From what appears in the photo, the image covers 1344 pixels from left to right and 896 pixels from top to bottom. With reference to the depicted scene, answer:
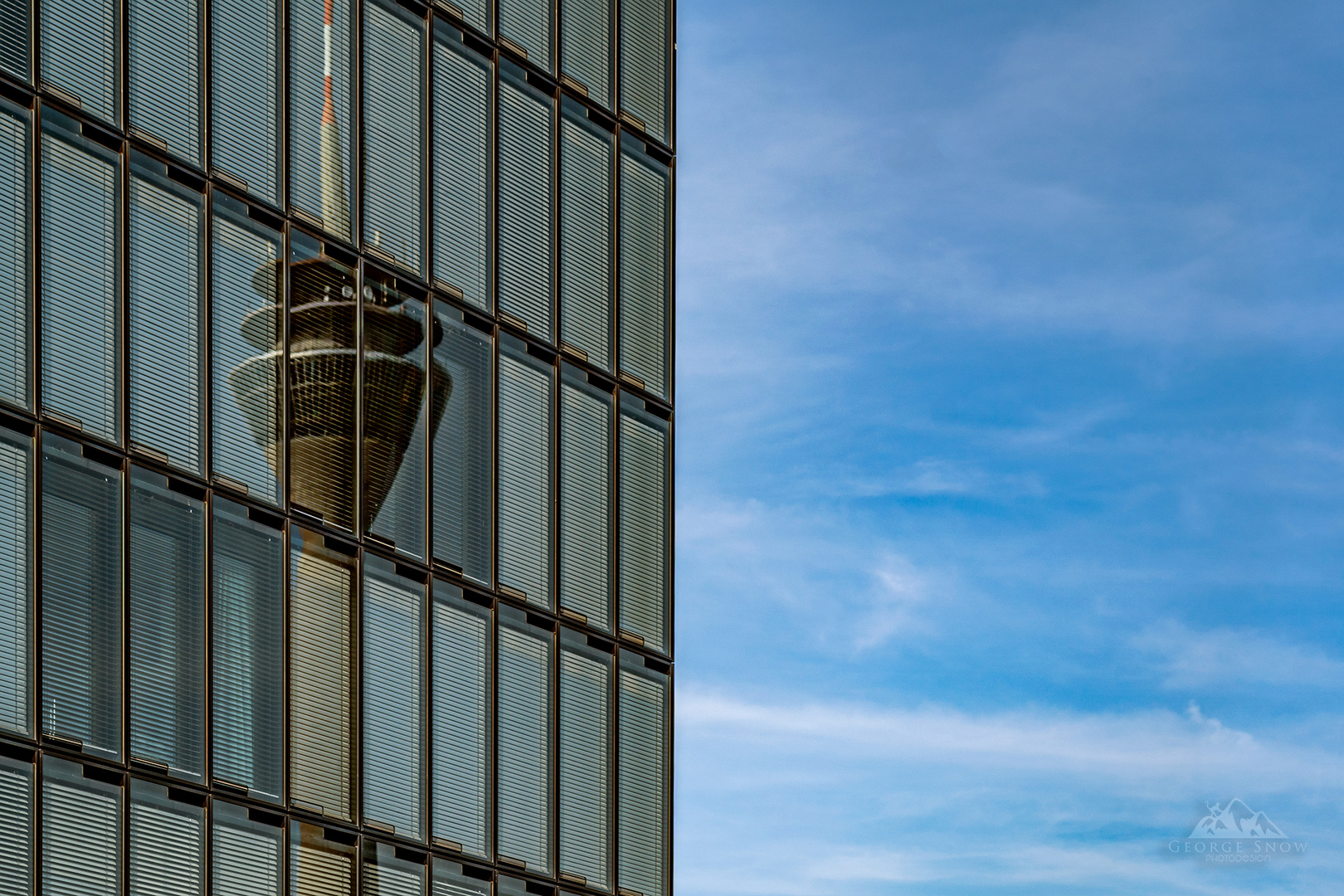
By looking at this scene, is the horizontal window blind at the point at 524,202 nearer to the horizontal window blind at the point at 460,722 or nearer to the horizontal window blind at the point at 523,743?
the horizontal window blind at the point at 523,743

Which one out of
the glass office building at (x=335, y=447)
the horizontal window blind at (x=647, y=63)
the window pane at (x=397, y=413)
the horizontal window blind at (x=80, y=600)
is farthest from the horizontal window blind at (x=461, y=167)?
the horizontal window blind at (x=80, y=600)

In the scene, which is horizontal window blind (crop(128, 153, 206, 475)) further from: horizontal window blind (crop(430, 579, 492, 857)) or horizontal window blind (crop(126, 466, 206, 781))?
horizontal window blind (crop(430, 579, 492, 857))

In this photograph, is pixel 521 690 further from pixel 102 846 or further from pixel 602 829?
pixel 102 846

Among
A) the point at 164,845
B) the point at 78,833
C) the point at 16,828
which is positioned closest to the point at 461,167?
the point at 164,845

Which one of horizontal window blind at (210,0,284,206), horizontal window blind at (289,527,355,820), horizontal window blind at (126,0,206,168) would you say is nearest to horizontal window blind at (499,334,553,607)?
horizontal window blind at (289,527,355,820)

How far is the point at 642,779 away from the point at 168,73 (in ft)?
53.8

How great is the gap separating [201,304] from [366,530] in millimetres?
5038

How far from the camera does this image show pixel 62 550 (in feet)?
100

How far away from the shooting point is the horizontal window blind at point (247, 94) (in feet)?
114

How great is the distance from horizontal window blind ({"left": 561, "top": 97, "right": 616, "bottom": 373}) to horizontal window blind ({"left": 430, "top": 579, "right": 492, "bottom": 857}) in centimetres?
647

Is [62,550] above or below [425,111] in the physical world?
below

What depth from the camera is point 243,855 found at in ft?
109

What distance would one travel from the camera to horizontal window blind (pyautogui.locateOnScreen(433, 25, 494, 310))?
1571 inches

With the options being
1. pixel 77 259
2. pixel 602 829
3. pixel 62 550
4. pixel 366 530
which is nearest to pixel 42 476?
pixel 62 550
